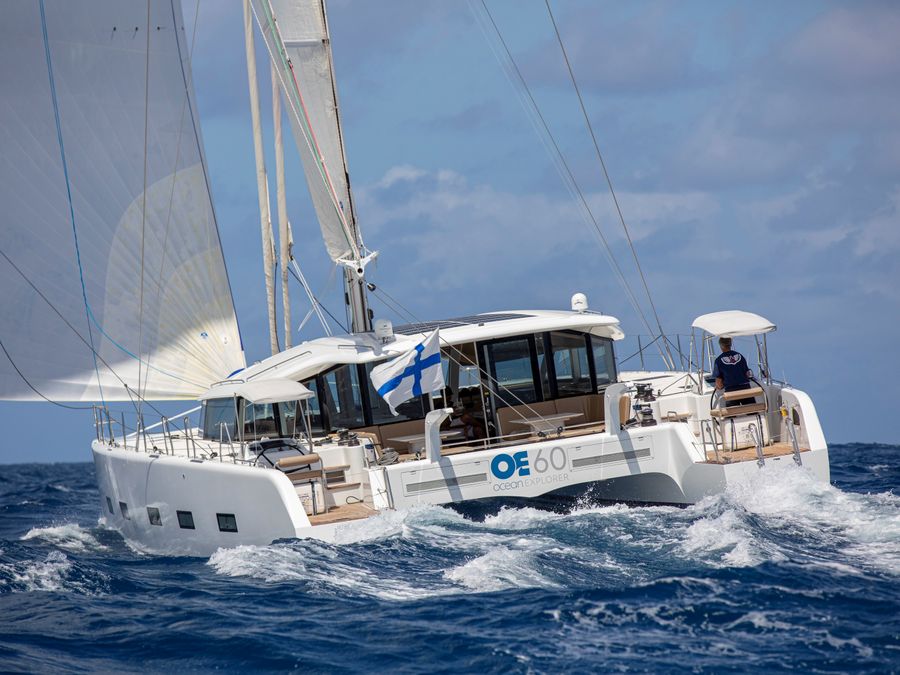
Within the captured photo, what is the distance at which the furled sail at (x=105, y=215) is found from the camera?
15570 mm

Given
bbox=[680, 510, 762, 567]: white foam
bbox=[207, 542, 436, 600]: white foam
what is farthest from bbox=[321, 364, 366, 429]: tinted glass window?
bbox=[680, 510, 762, 567]: white foam

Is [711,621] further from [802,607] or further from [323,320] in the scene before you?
[323,320]

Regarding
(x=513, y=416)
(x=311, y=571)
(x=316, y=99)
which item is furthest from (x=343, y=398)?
(x=311, y=571)

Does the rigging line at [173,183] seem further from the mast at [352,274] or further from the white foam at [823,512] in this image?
the white foam at [823,512]

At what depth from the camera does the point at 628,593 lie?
8.35 metres

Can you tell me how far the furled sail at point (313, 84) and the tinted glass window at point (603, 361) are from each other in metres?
3.20

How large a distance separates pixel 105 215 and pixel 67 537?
4.56 m

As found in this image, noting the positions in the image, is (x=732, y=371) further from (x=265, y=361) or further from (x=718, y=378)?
(x=265, y=361)

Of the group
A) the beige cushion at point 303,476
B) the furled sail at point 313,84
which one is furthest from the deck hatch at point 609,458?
the furled sail at point 313,84

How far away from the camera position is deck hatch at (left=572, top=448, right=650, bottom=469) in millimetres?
11672

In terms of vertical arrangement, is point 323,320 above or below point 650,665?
above

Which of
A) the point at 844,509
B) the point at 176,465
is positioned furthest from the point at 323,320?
the point at 844,509

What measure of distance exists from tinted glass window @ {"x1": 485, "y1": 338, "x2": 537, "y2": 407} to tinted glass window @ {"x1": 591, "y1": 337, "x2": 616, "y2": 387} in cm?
98

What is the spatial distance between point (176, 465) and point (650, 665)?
22.4 ft
